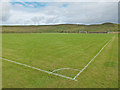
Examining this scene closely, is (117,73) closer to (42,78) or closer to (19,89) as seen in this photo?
(42,78)

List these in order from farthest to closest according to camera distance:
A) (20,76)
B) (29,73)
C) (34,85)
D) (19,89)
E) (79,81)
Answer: (29,73) → (20,76) → (79,81) → (34,85) → (19,89)

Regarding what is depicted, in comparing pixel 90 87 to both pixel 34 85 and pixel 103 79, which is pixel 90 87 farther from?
pixel 34 85

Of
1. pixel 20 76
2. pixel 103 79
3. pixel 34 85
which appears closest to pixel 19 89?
pixel 34 85

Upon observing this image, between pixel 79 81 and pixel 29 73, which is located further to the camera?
pixel 29 73

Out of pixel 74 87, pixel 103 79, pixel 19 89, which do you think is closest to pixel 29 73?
pixel 19 89

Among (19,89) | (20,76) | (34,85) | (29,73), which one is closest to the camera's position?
(19,89)

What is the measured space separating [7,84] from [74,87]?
336 centimetres

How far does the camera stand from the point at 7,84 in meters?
4.89

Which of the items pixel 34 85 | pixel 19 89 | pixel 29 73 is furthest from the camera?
pixel 29 73

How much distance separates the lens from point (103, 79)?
17.8ft

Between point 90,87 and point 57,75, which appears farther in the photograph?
point 57,75

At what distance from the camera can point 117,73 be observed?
6.22m

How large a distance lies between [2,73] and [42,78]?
2.65 meters

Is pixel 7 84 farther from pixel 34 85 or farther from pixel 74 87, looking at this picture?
pixel 74 87
